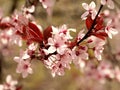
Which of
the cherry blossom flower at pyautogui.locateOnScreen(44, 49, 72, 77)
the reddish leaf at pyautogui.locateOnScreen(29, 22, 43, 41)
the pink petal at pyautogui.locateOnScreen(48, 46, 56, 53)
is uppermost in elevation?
the reddish leaf at pyautogui.locateOnScreen(29, 22, 43, 41)

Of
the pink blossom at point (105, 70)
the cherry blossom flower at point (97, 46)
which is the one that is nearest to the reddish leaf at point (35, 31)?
the cherry blossom flower at point (97, 46)

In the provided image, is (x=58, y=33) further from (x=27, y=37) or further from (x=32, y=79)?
(x=32, y=79)

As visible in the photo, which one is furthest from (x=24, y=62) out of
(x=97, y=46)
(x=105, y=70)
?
(x=105, y=70)

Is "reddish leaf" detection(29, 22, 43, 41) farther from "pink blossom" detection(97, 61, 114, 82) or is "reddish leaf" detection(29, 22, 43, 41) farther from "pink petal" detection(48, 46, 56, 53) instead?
"pink blossom" detection(97, 61, 114, 82)

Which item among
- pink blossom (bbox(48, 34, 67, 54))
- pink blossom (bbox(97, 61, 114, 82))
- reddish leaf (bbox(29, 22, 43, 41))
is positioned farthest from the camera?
pink blossom (bbox(97, 61, 114, 82))

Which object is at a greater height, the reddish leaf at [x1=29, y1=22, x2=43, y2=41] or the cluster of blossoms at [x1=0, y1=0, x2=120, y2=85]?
the reddish leaf at [x1=29, y1=22, x2=43, y2=41]

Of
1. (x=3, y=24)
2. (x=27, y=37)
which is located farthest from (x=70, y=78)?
(x=27, y=37)

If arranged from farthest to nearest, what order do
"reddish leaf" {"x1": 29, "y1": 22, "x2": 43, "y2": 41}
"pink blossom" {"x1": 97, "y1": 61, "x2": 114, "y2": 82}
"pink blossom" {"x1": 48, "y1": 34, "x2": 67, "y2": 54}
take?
"pink blossom" {"x1": 97, "y1": 61, "x2": 114, "y2": 82}, "reddish leaf" {"x1": 29, "y1": 22, "x2": 43, "y2": 41}, "pink blossom" {"x1": 48, "y1": 34, "x2": 67, "y2": 54}

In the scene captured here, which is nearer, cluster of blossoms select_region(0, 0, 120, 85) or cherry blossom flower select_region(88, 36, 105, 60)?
cluster of blossoms select_region(0, 0, 120, 85)

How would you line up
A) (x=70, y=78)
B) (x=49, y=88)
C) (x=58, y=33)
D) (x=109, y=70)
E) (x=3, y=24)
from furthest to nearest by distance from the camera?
(x=70, y=78), (x=49, y=88), (x=109, y=70), (x=3, y=24), (x=58, y=33)

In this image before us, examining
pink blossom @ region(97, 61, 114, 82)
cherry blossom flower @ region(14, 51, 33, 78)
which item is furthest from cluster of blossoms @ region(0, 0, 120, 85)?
pink blossom @ region(97, 61, 114, 82)

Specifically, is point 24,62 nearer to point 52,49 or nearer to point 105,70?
point 52,49
